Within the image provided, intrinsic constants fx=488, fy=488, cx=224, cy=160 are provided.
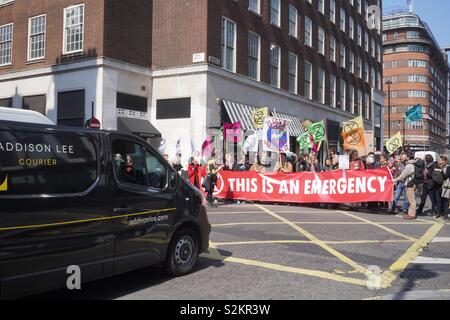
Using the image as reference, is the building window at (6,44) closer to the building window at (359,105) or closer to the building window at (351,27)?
the building window at (351,27)

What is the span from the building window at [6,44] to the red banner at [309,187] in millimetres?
14804

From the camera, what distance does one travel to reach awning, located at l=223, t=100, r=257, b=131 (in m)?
23.2

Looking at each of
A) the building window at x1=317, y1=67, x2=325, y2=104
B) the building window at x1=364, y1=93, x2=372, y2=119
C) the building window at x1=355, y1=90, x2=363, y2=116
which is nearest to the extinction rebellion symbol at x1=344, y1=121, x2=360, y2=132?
the building window at x1=317, y1=67, x2=325, y2=104

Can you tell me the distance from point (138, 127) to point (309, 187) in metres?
9.91

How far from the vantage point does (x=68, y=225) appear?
482cm

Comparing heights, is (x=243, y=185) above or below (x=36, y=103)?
below

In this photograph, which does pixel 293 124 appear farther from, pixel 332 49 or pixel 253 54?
pixel 332 49

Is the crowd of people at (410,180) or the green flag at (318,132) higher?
the green flag at (318,132)

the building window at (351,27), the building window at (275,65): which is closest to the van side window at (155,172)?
the building window at (275,65)

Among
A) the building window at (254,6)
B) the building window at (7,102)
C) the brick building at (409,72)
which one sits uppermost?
the brick building at (409,72)

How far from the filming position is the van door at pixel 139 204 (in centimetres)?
542

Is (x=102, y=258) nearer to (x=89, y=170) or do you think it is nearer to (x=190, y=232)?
(x=89, y=170)

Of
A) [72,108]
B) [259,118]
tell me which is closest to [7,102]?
[72,108]

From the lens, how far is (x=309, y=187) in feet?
48.5
